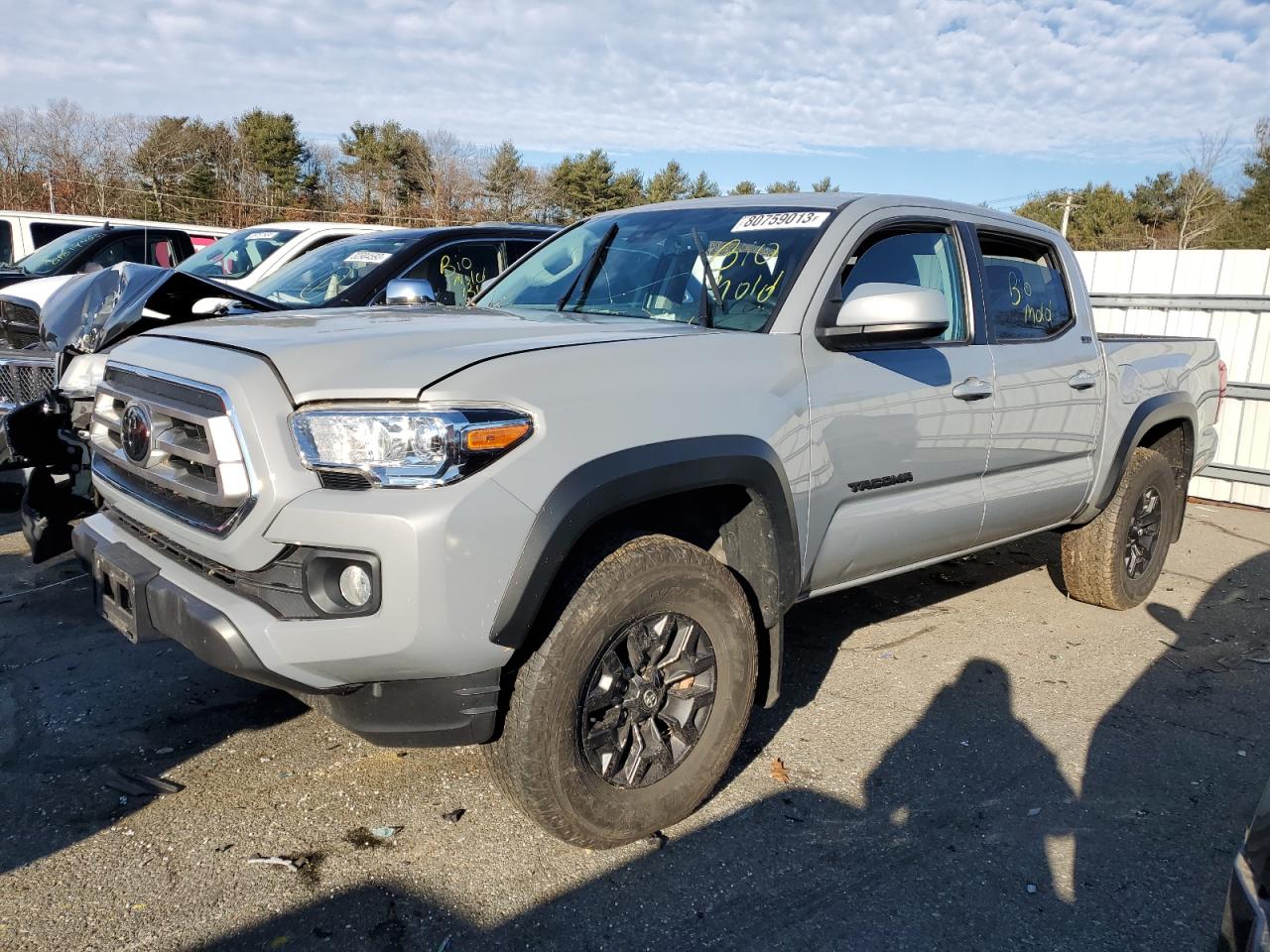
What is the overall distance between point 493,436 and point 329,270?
4.93 meters

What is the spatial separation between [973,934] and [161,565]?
240 centimetres

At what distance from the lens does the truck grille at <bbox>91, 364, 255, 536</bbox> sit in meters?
2.40

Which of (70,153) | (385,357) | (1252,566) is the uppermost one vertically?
(70,153)

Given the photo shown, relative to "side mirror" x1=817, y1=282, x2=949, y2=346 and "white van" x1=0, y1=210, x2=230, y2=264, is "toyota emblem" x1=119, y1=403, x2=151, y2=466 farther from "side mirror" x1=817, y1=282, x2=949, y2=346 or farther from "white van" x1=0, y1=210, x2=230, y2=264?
"white van" x1=0, y1=210, x2=230, y2=264

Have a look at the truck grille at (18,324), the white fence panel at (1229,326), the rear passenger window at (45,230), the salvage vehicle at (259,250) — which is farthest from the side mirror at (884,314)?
the rear passenger window at (45,230)

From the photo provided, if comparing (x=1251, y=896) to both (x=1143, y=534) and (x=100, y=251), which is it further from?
(x=100, y=251)

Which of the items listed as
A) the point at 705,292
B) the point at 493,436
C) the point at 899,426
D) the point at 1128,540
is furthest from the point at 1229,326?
the point at 493,436

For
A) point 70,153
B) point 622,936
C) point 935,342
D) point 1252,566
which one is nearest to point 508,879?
point 622,936

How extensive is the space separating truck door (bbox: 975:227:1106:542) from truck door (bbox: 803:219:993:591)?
0.16 meters

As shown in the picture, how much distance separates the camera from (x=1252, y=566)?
6371 mm

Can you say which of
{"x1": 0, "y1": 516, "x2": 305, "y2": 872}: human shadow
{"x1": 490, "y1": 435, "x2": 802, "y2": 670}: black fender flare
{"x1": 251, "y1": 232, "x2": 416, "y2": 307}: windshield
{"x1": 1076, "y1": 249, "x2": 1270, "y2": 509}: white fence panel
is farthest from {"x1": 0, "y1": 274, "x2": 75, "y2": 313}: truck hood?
{"x1": 1076, "y1": 249, "x2": 1270, "y2": 509}: white fence panel

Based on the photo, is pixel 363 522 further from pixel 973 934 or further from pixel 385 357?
pixel 973 934

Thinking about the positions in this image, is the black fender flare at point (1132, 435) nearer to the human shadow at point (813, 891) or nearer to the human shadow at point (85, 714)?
the human shadow at point (813, 891)

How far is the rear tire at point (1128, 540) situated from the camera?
4.96 meters
